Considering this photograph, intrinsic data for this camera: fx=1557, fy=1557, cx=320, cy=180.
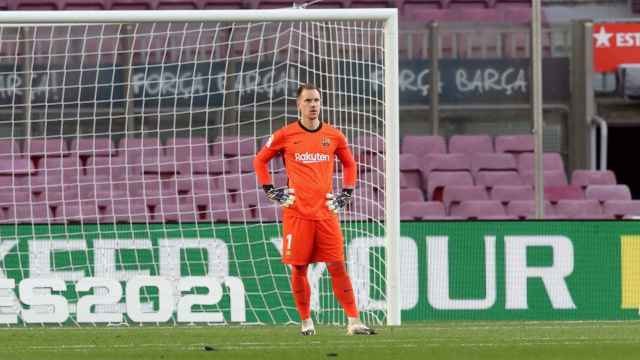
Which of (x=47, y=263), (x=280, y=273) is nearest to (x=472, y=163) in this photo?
(x=280, y=273)

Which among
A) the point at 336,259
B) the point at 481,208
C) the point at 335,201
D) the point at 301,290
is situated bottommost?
the point at 301,290

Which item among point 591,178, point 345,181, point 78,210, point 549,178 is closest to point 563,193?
point 549,178

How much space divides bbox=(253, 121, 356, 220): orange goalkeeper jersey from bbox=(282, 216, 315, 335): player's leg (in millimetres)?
74

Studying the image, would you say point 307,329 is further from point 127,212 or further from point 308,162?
point 127,212

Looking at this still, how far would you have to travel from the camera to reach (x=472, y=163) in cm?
1792

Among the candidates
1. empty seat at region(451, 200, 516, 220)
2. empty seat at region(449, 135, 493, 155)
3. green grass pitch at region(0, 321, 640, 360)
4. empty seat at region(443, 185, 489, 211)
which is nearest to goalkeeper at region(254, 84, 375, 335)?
green grass pitch at region(0, 321, 640, 360)

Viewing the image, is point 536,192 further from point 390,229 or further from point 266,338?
point 266,338

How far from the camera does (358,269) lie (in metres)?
13.6

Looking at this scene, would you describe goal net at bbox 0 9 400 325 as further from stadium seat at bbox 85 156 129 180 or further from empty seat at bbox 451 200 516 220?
empty seat at bbox 451 200 516 220

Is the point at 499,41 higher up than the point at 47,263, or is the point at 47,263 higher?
the point at 499,41

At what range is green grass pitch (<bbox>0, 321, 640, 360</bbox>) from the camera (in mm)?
8984

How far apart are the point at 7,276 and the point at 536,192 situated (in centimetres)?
566

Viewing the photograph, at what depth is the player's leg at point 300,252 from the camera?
1047 centimetres

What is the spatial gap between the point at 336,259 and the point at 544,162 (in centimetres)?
818
